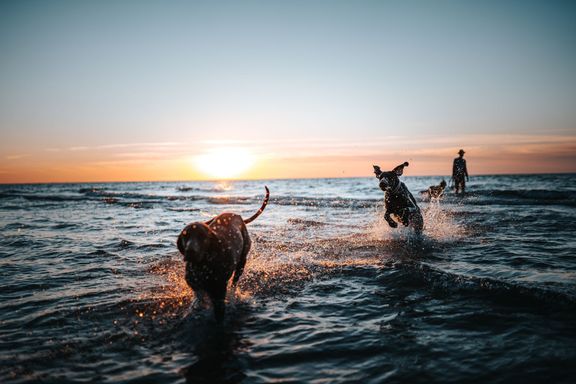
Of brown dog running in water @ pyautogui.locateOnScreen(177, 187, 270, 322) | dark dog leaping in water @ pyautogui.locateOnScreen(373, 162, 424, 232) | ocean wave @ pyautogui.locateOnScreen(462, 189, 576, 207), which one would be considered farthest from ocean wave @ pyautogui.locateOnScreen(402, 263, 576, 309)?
ocean wave @ pyautogui.locateOnScreen(462, 189, 576, 207)

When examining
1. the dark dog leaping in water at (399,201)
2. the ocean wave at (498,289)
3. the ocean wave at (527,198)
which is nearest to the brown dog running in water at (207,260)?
the ocean wave at (498,289)

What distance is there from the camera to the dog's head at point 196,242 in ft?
12.6

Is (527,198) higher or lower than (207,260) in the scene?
lower

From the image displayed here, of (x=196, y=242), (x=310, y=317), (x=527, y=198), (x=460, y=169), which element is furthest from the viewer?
(x=460, y=169)

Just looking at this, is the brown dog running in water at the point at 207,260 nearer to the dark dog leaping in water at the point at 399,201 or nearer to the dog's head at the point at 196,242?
the dog's head at the point at 196,242

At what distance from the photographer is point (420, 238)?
955 centimetres

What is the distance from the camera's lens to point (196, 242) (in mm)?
3852

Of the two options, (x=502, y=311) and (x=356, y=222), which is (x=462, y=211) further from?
(x=502, y=311)

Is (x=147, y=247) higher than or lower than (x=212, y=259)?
lower

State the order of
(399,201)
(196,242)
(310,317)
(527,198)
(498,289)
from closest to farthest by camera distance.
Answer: (196,242) → (310,317) → (498,289) → (399,201) → (527,198)

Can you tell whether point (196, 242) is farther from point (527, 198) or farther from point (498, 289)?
point (527, 198)

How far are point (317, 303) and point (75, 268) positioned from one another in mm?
5387

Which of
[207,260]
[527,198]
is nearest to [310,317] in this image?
[207,260]

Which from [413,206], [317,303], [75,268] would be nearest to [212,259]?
[317,303]
